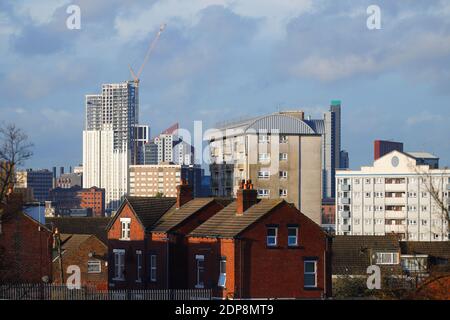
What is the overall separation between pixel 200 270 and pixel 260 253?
353 centimetres

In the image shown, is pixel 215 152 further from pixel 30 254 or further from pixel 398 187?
pixel 30 254

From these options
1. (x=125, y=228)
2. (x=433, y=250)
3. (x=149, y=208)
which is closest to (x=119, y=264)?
(x=125, y=228)

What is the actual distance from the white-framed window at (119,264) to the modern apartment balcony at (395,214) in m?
108

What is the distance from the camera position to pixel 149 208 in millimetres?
63312

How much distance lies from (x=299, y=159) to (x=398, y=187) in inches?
1119

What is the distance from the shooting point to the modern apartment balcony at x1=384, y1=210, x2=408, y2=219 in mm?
167500

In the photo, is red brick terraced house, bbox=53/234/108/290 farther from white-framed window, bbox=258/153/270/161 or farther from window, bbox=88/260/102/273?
white-framed window, bbox=258/153/270/161

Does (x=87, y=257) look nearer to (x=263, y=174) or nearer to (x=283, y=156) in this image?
(x=263, y=174)

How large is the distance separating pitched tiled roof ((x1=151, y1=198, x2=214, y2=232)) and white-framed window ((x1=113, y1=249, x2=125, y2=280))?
136 inches

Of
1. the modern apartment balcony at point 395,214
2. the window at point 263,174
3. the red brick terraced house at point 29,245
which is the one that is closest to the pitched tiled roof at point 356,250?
the red brick terraced house at point 29,245

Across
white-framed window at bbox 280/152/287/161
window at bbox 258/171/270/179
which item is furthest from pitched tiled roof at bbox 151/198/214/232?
white-framed window at bbox 280/152/287/161

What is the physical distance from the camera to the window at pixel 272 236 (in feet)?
184

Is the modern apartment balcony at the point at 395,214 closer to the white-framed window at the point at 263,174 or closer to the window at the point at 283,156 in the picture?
the window at the point at 283,156

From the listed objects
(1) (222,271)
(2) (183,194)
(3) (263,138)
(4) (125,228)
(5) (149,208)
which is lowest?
(1) (222,271)
